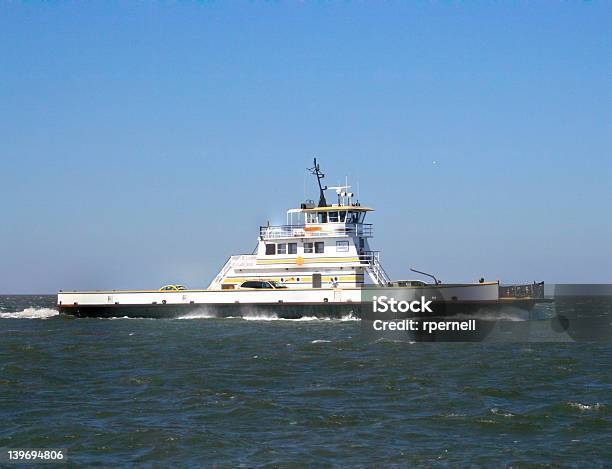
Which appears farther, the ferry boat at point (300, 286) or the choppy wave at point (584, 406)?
the ferry boat at point (300, 286)

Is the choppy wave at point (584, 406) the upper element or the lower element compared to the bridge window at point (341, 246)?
lower

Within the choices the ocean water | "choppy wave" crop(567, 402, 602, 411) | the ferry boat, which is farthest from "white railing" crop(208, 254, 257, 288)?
"choppy wave" crop(567, 402, 602, 411)

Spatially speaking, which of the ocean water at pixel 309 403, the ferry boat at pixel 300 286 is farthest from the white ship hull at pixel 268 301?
the ocean water at pixel 309 403

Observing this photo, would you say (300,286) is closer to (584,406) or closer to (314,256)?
(314,256)

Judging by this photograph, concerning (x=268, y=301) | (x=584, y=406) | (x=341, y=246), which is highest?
(x=341, y=246)

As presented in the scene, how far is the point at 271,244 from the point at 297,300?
15.1ft

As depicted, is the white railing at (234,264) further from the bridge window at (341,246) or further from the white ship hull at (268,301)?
the bridge window at (341,246)

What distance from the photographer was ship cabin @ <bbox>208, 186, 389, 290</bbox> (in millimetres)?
50281

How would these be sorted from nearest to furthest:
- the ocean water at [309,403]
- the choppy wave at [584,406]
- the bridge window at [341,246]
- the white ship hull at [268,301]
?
the ocean water at [309,403], the choppy wave at [584,406], the white ship hull at [268,301], the bridge window at [341,246]

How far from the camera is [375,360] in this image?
30469 mm

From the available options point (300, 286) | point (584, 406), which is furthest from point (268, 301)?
point (584, 406)

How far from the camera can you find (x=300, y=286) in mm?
50688

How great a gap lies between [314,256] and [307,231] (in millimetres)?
1655

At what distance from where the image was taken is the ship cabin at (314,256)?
50281mm
